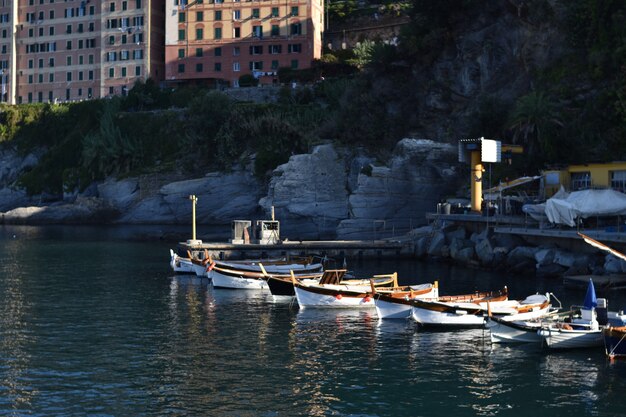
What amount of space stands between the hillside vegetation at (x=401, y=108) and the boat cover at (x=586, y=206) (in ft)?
41.0

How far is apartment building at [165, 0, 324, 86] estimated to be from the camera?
141 m

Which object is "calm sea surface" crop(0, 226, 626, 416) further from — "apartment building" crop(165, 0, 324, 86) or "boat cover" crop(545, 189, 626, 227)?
"apartment building" crop(165, 0, 324, 86)

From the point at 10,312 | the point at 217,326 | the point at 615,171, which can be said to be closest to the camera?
the point at 217,326

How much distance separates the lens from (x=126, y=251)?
295 feet

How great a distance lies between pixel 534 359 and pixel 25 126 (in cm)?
13418

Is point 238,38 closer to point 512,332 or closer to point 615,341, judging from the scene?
point 512,332

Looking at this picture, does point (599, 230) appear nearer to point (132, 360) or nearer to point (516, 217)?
point (516, 217)

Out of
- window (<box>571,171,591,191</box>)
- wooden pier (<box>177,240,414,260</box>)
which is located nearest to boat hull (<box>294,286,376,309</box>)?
wooden pier (<box>177,240,414,260</box>)

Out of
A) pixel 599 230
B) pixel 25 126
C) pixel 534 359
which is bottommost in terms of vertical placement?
pixel 534 359

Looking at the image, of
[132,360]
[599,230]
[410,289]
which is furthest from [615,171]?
[132,360]

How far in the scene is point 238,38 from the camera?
14412 cm

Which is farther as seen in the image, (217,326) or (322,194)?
(322,194)

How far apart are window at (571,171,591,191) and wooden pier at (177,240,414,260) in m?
16.4

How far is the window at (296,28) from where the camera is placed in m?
141
